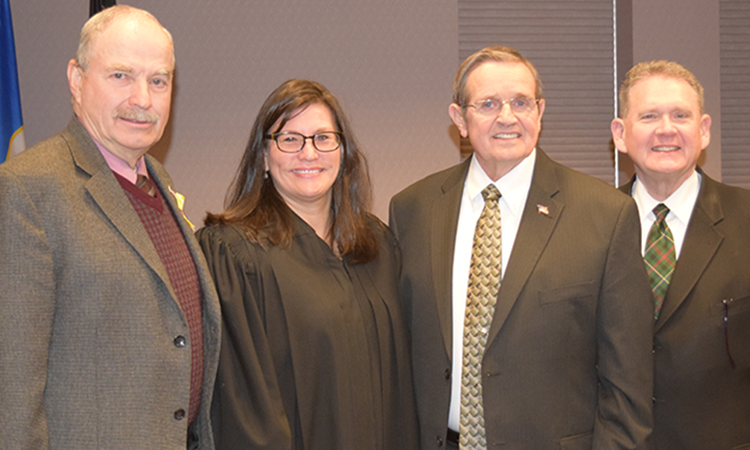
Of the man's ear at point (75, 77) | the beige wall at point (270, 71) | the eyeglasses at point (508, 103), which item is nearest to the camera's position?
the man's ear at point (75, 77)

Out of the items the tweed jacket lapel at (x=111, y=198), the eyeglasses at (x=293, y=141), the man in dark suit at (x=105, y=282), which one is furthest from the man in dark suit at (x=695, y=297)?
the tweed jacket lapel at (x=111, y=198)

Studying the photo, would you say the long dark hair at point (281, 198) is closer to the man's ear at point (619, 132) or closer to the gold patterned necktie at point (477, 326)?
the gold patterned necktie at point (477, 326)

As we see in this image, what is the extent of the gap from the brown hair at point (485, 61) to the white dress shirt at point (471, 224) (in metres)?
0.23

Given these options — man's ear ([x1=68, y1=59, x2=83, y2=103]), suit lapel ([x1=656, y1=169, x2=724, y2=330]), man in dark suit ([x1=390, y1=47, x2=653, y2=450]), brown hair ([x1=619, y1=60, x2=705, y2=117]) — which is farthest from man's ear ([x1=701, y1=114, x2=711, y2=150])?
man's ear ([x1=68, y1=59, x2=83, y2=103])

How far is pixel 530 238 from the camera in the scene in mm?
2012

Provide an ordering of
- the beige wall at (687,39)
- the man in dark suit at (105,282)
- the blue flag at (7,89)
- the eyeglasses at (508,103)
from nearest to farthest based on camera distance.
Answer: the man in dark suit at (105,282), the eyeglasses at (508,103), the blue flag at (7,89), the beige wall at (687,39)

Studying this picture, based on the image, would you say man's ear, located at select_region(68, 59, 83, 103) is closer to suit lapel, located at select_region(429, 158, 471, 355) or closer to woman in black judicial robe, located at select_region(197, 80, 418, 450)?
woman in black judicial robe, located at select_region(197, 80, 418, 450)

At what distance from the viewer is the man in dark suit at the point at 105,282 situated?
143cm

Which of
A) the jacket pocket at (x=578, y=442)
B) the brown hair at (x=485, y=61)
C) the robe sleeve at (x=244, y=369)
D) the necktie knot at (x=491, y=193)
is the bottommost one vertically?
the jacket pocket at (x=578, y=442)

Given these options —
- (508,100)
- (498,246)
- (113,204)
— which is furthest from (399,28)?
(113,204)

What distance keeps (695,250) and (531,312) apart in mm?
654

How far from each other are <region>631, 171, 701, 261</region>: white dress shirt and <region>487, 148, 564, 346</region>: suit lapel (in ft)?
1.33

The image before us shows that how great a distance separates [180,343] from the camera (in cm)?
166

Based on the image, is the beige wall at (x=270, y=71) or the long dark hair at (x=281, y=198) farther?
the beige wall at (x=270, y=71)
